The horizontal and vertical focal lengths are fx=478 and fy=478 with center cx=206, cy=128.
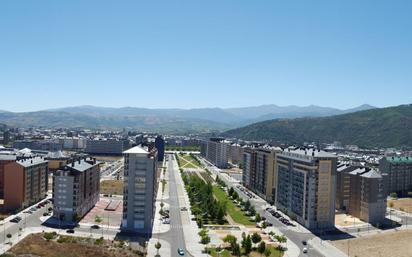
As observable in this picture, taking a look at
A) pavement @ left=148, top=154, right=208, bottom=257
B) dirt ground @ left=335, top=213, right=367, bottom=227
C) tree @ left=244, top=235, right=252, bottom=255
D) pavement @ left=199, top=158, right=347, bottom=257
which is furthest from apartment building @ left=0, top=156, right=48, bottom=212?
dirt ground @ left=335, top=213, right=367, bottom=227

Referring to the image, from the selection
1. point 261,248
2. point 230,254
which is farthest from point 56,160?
point 261,248

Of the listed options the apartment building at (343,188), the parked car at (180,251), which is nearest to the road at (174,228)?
the parked car at (180,251)

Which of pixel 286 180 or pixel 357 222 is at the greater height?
pixel 286 180

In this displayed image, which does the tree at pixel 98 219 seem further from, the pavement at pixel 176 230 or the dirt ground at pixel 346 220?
the dirt ground at pixel 346 220

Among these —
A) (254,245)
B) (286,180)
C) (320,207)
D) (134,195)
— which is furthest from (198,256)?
(286,180)

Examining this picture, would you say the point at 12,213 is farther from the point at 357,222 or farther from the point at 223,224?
the point at 357,222

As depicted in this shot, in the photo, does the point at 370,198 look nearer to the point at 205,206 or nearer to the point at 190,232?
the point at 205,206

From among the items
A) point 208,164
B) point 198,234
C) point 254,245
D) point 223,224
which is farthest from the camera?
point 208,164
